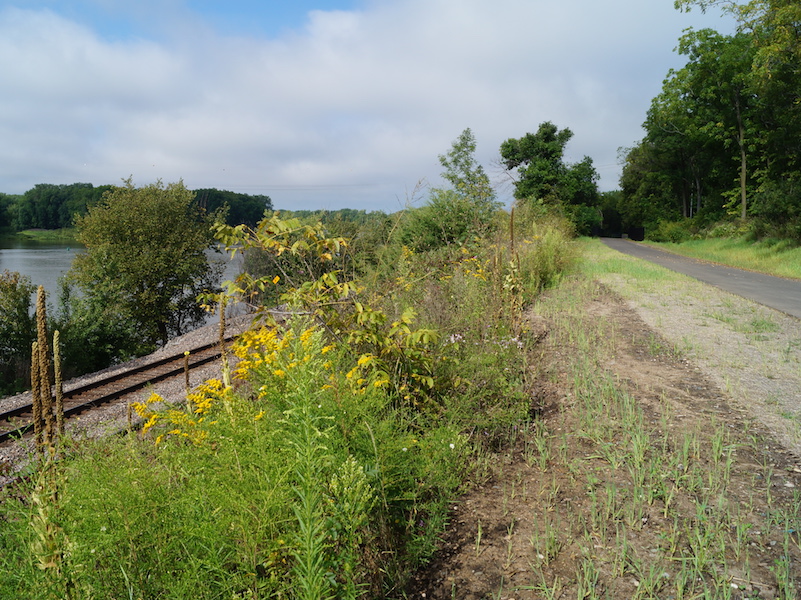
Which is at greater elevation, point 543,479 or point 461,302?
point 461,302

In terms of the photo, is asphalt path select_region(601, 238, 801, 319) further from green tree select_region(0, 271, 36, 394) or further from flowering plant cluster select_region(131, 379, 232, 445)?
green tree select_region(0, 271, 36, 394)

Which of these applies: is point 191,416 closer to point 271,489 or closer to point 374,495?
point 374,495

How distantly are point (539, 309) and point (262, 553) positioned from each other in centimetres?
723

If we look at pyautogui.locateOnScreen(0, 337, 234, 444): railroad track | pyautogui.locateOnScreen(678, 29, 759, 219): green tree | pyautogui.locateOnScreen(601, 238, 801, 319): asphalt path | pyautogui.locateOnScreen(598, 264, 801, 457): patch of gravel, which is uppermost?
pyautogui.locateOnScreen(678, 29, 759, 219): green tree

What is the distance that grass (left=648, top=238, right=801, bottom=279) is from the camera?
17594 millimetres

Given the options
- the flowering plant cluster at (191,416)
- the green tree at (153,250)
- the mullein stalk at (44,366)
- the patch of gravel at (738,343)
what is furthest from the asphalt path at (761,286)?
the green tree at (153,250)

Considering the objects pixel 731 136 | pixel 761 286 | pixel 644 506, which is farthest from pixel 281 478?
pixel 731 136

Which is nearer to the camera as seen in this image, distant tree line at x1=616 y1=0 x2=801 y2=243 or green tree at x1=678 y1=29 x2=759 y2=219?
distant tree line at x1=616 y1=0 x2=801 y2=243

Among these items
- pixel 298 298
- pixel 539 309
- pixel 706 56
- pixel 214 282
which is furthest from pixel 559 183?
pixel 298 298

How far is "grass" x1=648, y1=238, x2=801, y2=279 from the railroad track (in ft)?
55.9

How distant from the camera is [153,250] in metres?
25.8

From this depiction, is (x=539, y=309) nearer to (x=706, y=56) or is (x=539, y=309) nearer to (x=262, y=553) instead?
Answer: (x=262, y=553)

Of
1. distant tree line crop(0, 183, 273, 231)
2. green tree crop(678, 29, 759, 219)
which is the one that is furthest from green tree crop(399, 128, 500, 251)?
distant tree line crop(0, 183, 273, 231)

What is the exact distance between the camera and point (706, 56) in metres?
32.7
